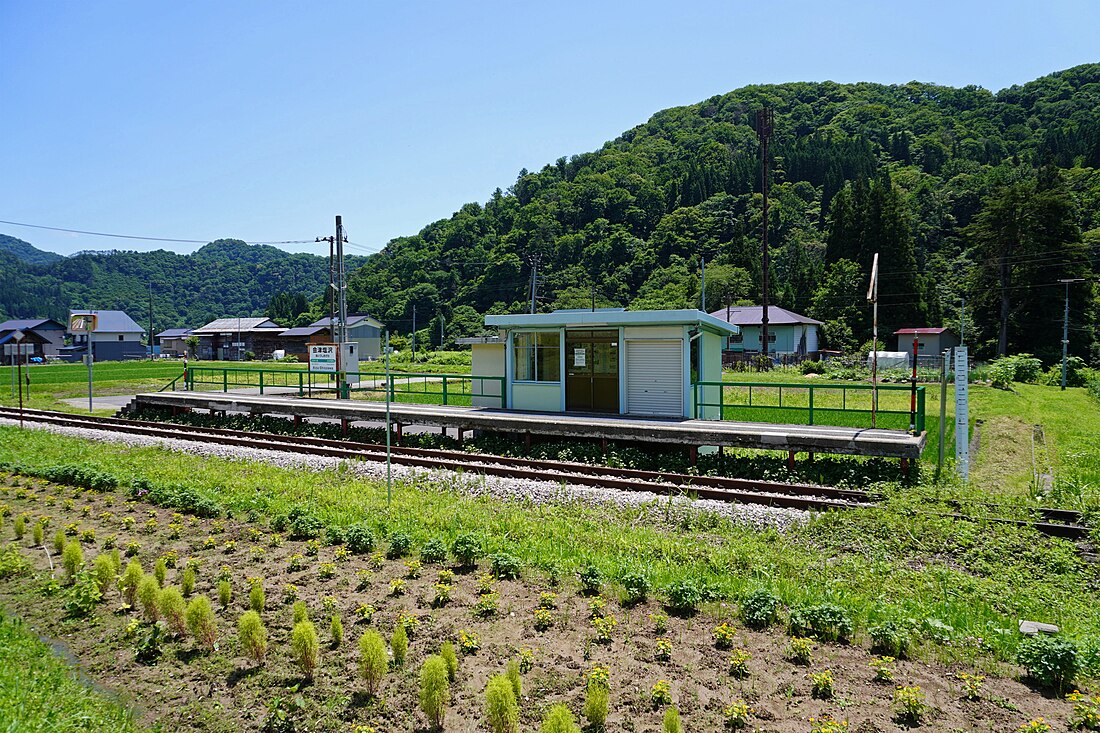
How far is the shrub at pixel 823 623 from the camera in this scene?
6086mm

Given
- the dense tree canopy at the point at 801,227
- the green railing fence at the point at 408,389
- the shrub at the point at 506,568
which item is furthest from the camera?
the dense tree canopy at the point at 801,227

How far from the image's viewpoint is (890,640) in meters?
5.84

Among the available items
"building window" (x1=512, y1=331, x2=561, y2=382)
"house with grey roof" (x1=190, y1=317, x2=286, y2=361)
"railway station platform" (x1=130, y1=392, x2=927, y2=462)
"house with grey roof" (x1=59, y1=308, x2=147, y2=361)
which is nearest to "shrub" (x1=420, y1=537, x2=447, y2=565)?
"railway station platform" (x1=130, y1=392, x2=927, y2=462)

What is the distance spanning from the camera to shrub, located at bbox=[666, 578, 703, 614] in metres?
6.75

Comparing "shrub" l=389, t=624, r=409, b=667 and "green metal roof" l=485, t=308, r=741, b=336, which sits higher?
"green metal roof" l=485, t=308, r=741, b=336

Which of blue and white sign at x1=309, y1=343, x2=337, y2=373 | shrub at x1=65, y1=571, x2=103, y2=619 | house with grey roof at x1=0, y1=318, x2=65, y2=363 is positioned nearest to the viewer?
shrub at x1=65, y1=571, x2=103, y2=619

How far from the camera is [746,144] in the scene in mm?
134500

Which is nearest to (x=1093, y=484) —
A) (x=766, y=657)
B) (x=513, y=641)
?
(x=766, y=657)

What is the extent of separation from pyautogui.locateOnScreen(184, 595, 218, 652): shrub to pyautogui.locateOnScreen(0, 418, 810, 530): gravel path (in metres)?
6.10

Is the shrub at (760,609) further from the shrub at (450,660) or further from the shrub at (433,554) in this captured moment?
the shrub at (433,554)

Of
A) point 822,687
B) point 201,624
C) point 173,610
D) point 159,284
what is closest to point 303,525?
point 173,610

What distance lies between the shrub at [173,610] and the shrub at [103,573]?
1578 mm

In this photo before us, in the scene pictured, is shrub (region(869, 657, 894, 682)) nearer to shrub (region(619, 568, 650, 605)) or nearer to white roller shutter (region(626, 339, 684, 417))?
shrub (region(619, 568, 650, 605))

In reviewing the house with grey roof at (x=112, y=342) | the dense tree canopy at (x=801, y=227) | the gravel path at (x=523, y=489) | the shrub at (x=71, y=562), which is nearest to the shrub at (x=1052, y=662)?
the gravel path at (x=523, y=489)
